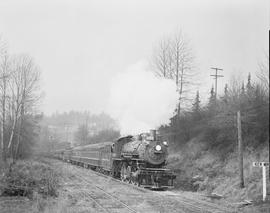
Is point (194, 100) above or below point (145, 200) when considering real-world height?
above

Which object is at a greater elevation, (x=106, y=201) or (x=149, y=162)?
(x=149, y=162)

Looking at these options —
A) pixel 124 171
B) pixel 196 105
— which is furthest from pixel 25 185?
pixel 196 105

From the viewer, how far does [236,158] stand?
22453 mm

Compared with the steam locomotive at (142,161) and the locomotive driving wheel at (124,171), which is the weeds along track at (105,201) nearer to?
the steam locomotive at (142,161)

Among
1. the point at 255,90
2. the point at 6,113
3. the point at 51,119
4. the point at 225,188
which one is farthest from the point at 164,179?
the point at 51,119

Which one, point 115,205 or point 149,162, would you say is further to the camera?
point 149,162

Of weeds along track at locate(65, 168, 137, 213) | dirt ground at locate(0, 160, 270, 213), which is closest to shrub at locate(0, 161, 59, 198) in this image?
dirt ground at locate(0, 160, 270, 213)

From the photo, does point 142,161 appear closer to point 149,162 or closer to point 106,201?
point 149,162

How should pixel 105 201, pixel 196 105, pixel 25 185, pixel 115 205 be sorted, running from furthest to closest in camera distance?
1. pixel 196 105
2. pixel 25 185
3. pixel 105 201
4. pixel 115 205

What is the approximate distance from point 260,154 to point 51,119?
16218 cm

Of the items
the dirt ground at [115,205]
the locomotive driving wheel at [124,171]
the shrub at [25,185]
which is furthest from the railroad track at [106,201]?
the locomotive driving wheel at [124,171]

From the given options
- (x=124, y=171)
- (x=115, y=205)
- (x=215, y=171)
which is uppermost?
(x=215, y=171)

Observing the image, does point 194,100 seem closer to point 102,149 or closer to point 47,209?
point 102,149

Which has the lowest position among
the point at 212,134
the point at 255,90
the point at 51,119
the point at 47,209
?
the point at 47,209
